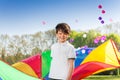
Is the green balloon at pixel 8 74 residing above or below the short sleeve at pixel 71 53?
below

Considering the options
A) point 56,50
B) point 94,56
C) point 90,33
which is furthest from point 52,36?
point 56,50

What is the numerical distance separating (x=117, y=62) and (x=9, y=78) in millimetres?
2326

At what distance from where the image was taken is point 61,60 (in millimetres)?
3033

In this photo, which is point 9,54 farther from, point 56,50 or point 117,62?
point 56,50

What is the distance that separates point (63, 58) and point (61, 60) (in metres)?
0.03

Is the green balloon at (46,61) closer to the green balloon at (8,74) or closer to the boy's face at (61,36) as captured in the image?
the green balloon at (8,74)

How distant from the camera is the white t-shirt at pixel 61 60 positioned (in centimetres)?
301

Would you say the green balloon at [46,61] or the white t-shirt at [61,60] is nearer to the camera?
the white t-shirt at [61,60]

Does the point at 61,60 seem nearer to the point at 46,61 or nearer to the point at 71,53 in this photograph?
the point at 71,53

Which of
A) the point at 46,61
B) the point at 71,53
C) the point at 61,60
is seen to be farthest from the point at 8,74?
the point at 46,61

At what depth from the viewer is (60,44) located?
307 cm

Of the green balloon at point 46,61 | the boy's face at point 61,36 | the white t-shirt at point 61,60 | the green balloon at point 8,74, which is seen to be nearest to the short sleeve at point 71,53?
the white t-shirt at point 61,60

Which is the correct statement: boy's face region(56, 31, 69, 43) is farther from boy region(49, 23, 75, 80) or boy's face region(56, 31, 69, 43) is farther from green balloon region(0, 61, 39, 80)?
A: green balloon region(0, 61, 39, 80)

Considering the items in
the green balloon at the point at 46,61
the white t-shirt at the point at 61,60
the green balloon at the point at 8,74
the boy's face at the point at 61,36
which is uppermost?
the boy's face at the point at 61,36
